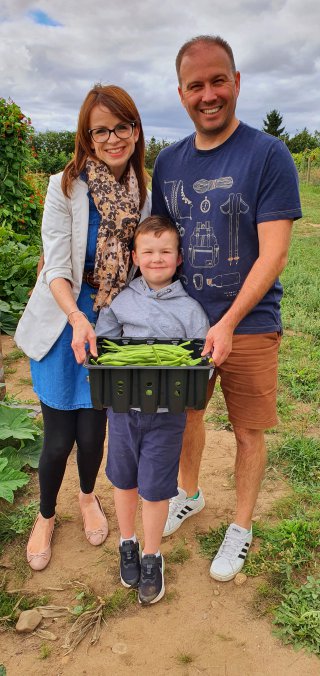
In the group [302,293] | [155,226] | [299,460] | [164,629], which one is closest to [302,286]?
[302,293]

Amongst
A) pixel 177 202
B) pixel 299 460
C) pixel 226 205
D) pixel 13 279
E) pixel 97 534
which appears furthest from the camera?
pixel 13 279

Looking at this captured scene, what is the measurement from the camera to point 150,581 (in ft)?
8.07

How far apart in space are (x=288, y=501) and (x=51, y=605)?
1.44 meters

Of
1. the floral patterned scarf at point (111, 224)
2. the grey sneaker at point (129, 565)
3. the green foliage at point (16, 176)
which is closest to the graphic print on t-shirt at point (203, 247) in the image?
the floral patterned scarf at point (111, 224)

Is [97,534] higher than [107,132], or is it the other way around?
[107,132]

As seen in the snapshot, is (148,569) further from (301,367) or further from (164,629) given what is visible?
(301,367)

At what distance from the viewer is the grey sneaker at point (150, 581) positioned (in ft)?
8.02

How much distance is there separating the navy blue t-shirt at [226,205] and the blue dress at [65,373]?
1.46ft

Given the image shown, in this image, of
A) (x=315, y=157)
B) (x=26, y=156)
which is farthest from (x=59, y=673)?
(x=315, y=157)

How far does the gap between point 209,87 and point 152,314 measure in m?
0.96

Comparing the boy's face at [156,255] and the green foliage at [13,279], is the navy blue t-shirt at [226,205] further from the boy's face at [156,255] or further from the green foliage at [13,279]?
the green foliage at [13,279]

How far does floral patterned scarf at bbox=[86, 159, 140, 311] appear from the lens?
2252 mm

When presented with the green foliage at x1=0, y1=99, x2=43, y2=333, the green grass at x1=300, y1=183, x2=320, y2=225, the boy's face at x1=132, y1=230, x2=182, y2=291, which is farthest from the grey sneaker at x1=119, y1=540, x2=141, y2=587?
the green grass at x1=300, y1=183, x2=320, y2=225

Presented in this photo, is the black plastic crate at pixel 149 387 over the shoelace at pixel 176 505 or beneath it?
over
